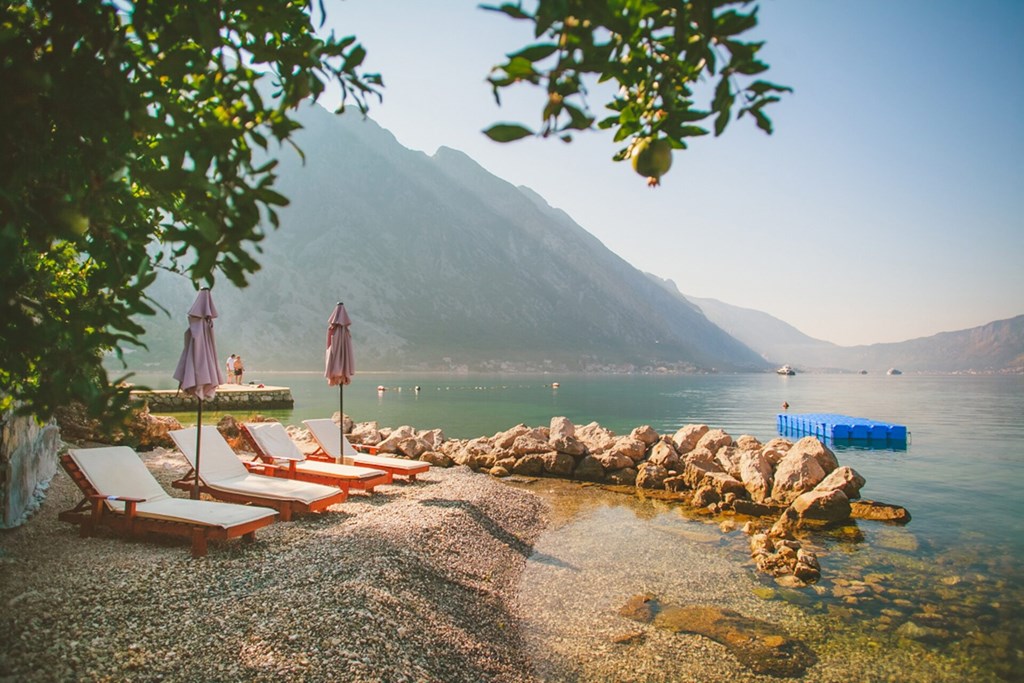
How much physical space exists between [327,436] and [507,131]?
12.8 m

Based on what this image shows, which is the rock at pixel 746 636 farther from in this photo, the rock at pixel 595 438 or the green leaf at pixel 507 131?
the rock at pixel 595 438

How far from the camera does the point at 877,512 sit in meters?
13.0

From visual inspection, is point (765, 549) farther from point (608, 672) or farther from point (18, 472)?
point (18, 472)

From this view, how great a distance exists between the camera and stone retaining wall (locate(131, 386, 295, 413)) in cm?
3086

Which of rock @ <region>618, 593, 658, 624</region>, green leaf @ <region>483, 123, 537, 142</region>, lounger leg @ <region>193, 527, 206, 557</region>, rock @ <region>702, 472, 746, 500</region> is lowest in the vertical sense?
rock @ <region>618, 593, 658, 624</region>

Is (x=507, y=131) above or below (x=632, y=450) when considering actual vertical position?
above

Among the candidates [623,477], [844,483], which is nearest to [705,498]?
[623,477]

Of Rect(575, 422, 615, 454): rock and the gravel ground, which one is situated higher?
the gravel ground

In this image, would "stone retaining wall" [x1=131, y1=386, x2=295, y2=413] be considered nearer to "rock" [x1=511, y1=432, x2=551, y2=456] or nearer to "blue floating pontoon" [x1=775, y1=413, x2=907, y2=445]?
"rock" [x1=511, y1=432, x2=551, y2=456]

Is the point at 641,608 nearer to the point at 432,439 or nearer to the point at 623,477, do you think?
the point at 623,477

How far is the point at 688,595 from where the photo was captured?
800cm

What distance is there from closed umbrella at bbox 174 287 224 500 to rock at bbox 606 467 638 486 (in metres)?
10.1

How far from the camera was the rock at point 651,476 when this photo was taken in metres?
15.2

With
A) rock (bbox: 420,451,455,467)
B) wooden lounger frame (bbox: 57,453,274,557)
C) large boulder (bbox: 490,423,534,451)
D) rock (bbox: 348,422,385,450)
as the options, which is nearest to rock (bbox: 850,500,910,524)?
large boulder (bbox: 490,423,534,451)
